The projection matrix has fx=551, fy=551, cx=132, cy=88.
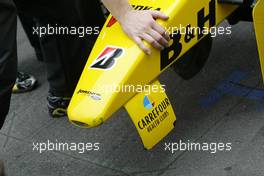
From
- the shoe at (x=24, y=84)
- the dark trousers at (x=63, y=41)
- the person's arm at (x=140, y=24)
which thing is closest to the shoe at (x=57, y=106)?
the dark trousers at (x=63, y=41)

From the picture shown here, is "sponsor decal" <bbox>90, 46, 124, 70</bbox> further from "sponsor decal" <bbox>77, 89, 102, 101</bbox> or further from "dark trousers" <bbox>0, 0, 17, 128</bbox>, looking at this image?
"dark trousers" <bbox>0, 0, 17, 128</bbox>

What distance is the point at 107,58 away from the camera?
2426 millimetres

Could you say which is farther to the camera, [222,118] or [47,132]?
[47,132]

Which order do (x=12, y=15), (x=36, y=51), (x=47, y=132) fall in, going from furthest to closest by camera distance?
(x=36, y=51)
(x=47, y=132)
(x=12, y=15)

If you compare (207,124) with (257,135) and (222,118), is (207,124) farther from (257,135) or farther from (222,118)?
(257,135)

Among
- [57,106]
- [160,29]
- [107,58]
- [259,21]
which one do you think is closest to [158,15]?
[160,29]

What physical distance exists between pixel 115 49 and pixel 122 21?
0.14 meters

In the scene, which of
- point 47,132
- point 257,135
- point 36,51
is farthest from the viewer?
point 36,51

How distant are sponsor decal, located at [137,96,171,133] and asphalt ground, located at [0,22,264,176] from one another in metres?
0.33

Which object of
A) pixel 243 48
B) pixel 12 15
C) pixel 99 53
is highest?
pixel 12 15

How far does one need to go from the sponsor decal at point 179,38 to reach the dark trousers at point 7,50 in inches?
25.8

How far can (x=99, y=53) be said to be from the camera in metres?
2.49

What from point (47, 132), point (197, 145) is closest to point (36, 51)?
point (47, 132)

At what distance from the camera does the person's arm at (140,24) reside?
93.1 inches
